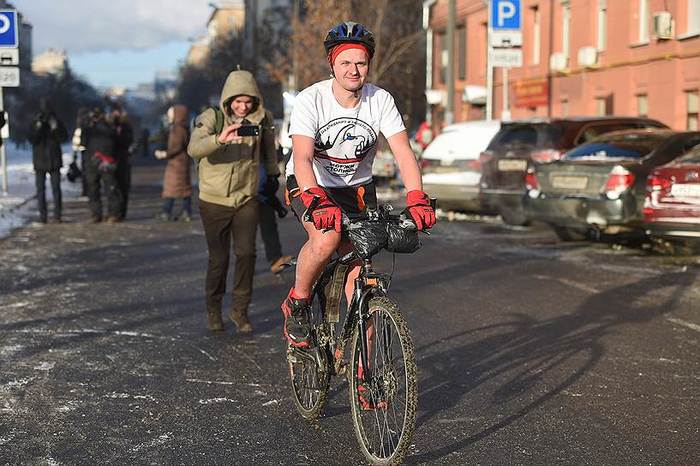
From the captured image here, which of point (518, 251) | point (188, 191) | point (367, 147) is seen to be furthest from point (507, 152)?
point (367, 147)

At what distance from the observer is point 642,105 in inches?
1072

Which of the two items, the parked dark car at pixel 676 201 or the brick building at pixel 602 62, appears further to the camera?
the brick building at pixel 602 62

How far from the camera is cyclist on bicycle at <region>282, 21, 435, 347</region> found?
17.1ft

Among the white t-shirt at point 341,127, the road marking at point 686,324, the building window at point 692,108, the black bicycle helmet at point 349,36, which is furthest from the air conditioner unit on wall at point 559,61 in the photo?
the black bicycle helmet at point 349,36

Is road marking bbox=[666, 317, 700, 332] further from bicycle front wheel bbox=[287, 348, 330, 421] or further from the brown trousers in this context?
bicycle front wheel bbox=[287, 348, 330, 421]

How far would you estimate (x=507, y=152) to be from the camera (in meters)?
16.8

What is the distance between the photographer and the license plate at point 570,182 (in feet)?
44.4

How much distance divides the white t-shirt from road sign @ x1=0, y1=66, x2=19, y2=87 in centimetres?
1663

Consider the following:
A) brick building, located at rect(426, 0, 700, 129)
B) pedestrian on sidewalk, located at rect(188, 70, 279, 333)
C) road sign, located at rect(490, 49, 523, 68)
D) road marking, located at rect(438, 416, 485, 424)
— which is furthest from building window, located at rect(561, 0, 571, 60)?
road marking, located at rect(438, 416, 485, 424)

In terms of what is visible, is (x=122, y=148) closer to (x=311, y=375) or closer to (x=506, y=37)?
(x=506, y=37)

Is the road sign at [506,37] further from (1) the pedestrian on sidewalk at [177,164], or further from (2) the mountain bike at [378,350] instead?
(2) the mountain bike at [378,350]

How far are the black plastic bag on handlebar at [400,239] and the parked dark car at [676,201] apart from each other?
761 cm

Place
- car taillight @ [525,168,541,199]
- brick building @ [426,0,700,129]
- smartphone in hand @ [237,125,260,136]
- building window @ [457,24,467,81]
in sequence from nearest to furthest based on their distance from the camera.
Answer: smartphone in hand @ [237,125,260,136]
car taillight @ [525,168,541,199]
brick building @ [426,0,700,129]
building window @ [457,24,467,81]

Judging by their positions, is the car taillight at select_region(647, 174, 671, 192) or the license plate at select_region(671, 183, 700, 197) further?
the car taillight at select_region(647, 174, 671, 192)
